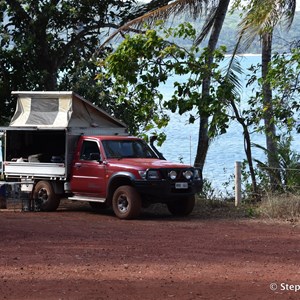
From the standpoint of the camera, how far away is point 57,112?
19.1 meters

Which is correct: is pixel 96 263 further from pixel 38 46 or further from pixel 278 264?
pixel 38 46

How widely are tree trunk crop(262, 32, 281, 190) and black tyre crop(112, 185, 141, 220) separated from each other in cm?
360

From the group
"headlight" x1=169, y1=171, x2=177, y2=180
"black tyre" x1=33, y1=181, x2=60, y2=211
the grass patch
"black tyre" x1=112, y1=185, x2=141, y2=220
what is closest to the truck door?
"black tyre" x1=112, y1=185, x2=141, y2=220

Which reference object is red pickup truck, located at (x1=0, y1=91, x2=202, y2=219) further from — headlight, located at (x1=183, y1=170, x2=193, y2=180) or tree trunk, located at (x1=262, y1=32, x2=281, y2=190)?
tree trunk, located at (x1=262, y1=32, x2=281, y2=190)

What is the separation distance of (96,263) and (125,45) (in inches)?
342

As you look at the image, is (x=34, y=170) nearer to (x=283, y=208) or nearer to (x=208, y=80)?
(x=208, y=80)

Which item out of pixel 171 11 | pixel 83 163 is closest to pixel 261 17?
pixel 171 11

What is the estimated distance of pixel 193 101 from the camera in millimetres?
19172

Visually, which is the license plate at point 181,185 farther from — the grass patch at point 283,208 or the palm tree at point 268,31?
the palm tree at point 268,31

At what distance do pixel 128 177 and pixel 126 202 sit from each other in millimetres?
491

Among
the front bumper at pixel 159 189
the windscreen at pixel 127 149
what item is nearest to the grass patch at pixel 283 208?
the front bumper at pixel 159 189

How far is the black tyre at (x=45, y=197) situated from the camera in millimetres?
18438

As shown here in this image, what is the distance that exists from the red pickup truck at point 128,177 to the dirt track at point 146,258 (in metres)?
0.48

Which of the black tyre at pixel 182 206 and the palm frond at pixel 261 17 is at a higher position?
the palm frond at pixel 261 17
